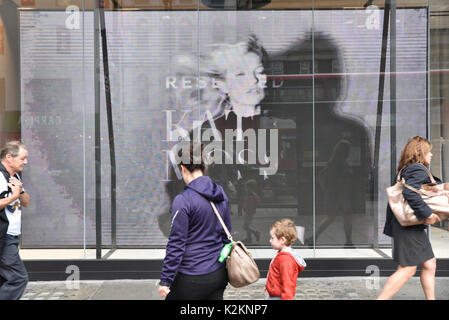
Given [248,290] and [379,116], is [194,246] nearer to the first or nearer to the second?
[248,290]

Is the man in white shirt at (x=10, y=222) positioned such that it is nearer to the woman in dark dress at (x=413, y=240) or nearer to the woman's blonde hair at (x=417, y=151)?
the woman in dark dress at (x=413, y=240)

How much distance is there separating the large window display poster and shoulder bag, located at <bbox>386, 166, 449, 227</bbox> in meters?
2.78

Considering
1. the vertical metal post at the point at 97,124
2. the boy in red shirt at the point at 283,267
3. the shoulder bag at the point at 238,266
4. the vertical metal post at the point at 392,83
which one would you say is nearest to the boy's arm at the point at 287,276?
the boy in red shirt at the point at 283,267

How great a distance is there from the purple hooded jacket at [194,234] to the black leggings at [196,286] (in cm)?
4

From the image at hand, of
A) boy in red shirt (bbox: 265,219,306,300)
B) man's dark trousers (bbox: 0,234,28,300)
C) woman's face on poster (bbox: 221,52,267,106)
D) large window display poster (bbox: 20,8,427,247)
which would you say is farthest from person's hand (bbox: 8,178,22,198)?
woman's face on poster (bbox: 221,52,267,106)

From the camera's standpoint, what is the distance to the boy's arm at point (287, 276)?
3.47m

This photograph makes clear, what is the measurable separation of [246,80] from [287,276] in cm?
419

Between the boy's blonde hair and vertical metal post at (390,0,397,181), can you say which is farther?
vertical metal post at (390,0,397,181)

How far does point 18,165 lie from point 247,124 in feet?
12.0

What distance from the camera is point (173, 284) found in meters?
3.28

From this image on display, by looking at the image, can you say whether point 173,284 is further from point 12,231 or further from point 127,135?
point 127,135

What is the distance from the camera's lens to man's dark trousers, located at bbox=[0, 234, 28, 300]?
410 centimetres

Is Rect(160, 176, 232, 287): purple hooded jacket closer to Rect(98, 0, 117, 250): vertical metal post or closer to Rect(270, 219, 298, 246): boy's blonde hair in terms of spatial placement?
Rect(270, 219, 298, 246): boy's blonde hair
